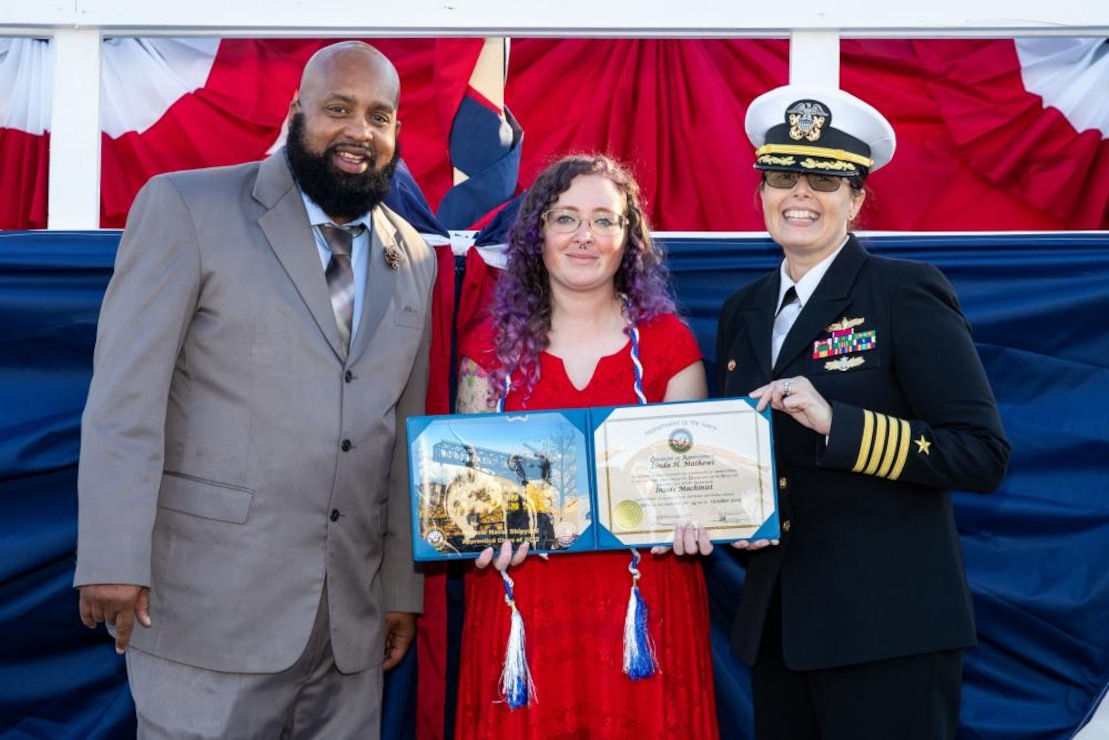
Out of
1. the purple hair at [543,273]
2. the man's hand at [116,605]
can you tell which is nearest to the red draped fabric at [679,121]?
the purple hair at [543,273]

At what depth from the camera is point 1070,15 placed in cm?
363

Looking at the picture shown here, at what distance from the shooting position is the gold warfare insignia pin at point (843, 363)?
8.23ft

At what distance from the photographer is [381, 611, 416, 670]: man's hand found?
302 centimetres

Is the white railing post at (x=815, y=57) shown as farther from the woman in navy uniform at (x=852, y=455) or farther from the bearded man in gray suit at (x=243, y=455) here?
the bearded man in gray suit at (x=243, y=455)

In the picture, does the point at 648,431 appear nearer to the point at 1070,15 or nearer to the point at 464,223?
the point at 464,223

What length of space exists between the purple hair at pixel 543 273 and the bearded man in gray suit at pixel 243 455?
1.07ft

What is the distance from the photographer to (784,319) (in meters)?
2.71

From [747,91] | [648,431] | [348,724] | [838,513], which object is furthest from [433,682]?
[747,91]

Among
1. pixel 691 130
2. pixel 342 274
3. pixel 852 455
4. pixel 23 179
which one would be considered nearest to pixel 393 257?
pixel 342 274

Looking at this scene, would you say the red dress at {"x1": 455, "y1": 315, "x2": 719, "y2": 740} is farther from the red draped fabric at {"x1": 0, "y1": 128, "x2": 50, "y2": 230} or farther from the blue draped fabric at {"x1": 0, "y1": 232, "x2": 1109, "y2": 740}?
the red draped fabric at {"x1": 0, "y1": 128, "x2": 50, "y2": 230}

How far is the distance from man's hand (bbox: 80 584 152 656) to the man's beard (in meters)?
1.01

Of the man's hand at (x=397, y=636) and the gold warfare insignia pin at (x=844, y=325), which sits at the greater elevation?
the gold warfare insignia pin at (x=844, y=325)

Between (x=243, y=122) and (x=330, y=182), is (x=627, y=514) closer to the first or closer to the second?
(x=330, y=182)

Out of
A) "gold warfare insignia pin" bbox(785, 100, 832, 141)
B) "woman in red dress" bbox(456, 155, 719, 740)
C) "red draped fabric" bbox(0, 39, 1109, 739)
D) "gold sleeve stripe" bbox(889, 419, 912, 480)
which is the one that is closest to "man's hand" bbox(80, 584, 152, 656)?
"woman in red dress" bbox(456, 155, 719, 740)
